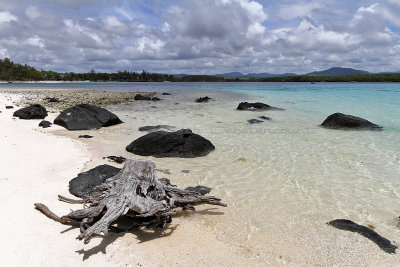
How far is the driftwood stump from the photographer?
396 cm

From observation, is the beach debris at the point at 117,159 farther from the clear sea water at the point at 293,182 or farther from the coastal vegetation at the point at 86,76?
the coastal vegetation at the point at 86,76

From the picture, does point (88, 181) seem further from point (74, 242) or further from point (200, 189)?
point (200, 189)

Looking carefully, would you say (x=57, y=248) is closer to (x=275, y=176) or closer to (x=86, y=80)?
(x=275, y=176)

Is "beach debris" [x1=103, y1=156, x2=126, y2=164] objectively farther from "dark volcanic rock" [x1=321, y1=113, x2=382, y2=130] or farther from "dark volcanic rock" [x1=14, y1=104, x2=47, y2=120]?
"dark volcanic rock" [x1=321, y1=113, x2=382, y2=130]

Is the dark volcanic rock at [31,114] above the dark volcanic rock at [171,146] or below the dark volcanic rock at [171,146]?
above

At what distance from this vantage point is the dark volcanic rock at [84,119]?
513 inches

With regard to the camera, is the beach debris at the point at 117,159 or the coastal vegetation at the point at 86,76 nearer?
the beach debris at the point at 117,159

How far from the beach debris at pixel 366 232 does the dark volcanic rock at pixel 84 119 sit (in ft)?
38.4

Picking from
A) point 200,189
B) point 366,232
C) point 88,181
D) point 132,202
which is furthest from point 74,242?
point 366,232

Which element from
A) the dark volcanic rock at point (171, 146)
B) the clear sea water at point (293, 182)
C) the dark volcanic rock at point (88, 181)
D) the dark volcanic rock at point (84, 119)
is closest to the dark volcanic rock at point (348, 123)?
the clear sea water at point (293, 182)

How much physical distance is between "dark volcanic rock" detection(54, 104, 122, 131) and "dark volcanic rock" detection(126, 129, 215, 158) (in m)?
5.06

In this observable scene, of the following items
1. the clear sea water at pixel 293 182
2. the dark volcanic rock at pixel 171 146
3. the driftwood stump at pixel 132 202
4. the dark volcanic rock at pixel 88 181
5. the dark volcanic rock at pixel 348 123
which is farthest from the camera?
the dark volcanic rock at pixel 348 123

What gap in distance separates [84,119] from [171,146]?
22.5 ft

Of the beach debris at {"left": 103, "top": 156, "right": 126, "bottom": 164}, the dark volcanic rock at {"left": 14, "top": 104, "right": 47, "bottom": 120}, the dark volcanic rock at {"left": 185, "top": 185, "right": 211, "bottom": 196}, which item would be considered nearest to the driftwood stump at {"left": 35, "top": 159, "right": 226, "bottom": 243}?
the dark volcanic rock at {"left": 185, "top": 185, "right": 211, "bottom": 196}
